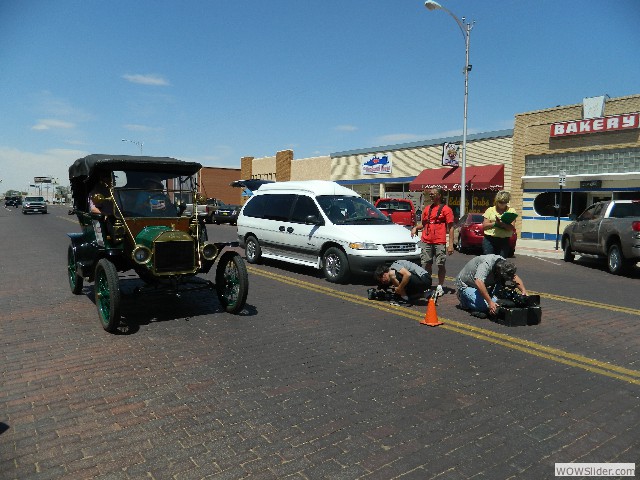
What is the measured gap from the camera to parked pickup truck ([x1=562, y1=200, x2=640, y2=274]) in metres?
11.8

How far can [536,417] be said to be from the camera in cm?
384

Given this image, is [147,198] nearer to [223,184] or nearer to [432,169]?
[432,169]

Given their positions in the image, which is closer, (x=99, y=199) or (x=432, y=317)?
(x=432, y=317)

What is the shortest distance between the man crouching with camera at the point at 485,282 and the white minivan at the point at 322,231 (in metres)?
2.19

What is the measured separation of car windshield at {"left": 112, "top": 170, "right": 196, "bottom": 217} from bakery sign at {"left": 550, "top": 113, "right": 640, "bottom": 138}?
20227 mm

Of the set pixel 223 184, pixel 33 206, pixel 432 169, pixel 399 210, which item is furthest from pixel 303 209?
pixel 223 184

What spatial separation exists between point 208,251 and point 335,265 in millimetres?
3640

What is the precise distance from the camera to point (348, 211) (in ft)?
34.8

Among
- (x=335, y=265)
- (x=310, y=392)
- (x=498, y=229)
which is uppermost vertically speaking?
(x=498, y=229)

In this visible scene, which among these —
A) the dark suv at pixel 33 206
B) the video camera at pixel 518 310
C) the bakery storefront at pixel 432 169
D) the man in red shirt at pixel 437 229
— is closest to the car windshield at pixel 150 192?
the man in red shirt at pixel 437 229

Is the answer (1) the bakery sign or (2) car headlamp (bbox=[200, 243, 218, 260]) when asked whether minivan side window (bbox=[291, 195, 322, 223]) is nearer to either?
(2) car headlamp (bbox=[200, 243, 218, 260])

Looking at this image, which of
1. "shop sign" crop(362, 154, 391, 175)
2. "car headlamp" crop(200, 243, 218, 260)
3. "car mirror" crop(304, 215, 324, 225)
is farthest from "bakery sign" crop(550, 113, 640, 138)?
"car headlamp" crop(200, 243, 218, 260)

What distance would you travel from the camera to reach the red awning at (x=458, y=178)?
25.3 m

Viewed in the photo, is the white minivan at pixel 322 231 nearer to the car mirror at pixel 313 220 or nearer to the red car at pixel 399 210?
the car mirror at pixel 313 220
